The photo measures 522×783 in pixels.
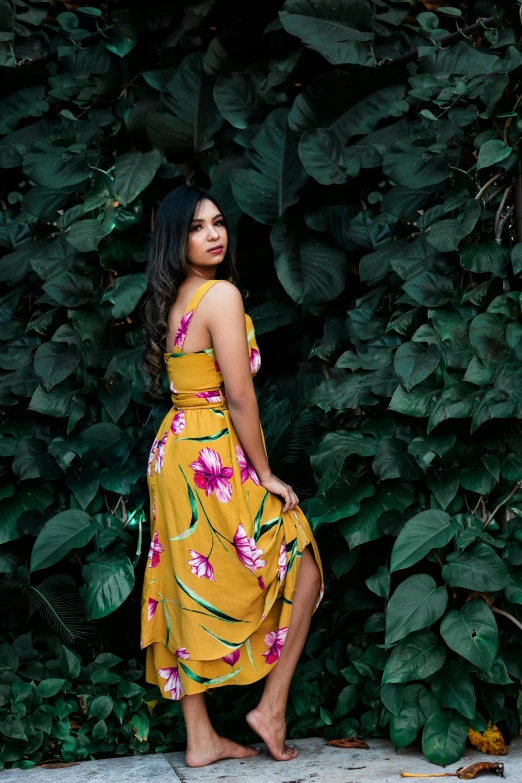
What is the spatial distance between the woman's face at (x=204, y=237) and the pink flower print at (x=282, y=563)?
785 millimetres

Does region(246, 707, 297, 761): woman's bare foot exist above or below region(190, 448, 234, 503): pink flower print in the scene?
below

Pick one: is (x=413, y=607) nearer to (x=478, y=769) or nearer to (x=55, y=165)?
(x=478, y=769)

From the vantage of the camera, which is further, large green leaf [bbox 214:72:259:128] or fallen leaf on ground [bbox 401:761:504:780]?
large green leaf [bbox 214:72:259:128]

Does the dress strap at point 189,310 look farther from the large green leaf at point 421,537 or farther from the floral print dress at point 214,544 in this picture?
the large green leaf at point 421,537

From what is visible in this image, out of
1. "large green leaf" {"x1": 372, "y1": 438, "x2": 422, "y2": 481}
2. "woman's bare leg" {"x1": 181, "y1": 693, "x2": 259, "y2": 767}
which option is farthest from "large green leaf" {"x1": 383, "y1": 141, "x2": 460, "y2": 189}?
"woman's bare leg" {"x1": 181, "y1": 693, "x2": 259, "y2": 767}

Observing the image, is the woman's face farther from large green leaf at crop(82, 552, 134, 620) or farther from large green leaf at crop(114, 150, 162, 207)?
large green leaf at crop(82, 552, 134, 620)

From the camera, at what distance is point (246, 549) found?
234cm

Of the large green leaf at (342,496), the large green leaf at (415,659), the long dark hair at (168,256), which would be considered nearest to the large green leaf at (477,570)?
the large green leaf at (415,659)

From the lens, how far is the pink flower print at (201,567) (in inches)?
92.4

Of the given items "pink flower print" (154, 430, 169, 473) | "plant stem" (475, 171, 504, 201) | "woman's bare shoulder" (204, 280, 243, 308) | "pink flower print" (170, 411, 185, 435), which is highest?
"plant stem" (475, 171, 504, 201)

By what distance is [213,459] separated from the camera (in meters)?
2.37

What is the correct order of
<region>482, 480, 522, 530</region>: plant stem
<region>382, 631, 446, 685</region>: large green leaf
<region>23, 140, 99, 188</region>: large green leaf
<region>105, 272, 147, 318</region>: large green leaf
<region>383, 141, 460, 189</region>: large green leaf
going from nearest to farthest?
<region>382, 631, 446, 685</region>: large green leaf, <region>482, 480, 522, 530</region>: plant stem, <region>383, 141, 460, 189</region>: large green leaf, <region>105, 272, 147, 318</region>: large green leaf, <region>23, 140, 99, 188</region>: large green leaf

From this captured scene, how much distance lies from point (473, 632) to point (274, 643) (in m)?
0.52

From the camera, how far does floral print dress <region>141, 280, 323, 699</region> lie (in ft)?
7.69
